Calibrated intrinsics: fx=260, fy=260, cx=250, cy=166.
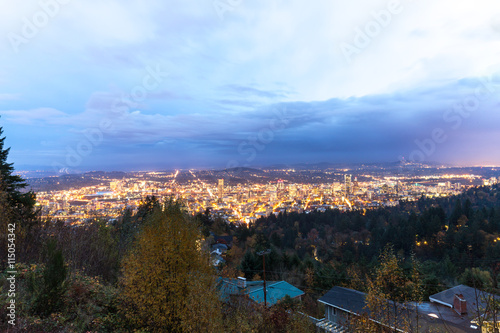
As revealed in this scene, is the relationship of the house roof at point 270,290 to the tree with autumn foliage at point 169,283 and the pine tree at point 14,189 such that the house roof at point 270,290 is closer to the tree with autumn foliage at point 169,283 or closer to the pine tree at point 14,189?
the tree with autumn foliage at point 169,283

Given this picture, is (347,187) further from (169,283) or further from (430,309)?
(169,283)

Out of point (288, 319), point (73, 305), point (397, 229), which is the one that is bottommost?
point (397, 229)

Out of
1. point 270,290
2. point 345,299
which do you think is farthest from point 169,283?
point 345,299

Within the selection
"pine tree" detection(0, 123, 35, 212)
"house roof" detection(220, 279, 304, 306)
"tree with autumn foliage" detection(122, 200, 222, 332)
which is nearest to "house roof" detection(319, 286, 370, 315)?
"house roof" detection(220, 279, 304, 306)

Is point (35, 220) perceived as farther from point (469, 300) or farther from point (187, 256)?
point (469, 300)

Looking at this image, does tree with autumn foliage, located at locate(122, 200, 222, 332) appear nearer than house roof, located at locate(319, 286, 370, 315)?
Yes

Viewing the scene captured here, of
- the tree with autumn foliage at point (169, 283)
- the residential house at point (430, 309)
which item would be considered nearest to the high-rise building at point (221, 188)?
the residential house at point (430, 309)

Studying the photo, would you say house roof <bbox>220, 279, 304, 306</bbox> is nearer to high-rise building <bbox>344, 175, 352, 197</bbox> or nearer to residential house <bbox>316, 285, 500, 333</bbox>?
residential house <bbox>316, 285, 500, 333</bbox>

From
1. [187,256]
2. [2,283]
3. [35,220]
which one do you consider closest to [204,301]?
[187,256]

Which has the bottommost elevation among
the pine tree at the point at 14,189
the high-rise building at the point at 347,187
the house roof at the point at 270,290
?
the house roof at the point at 270,290
